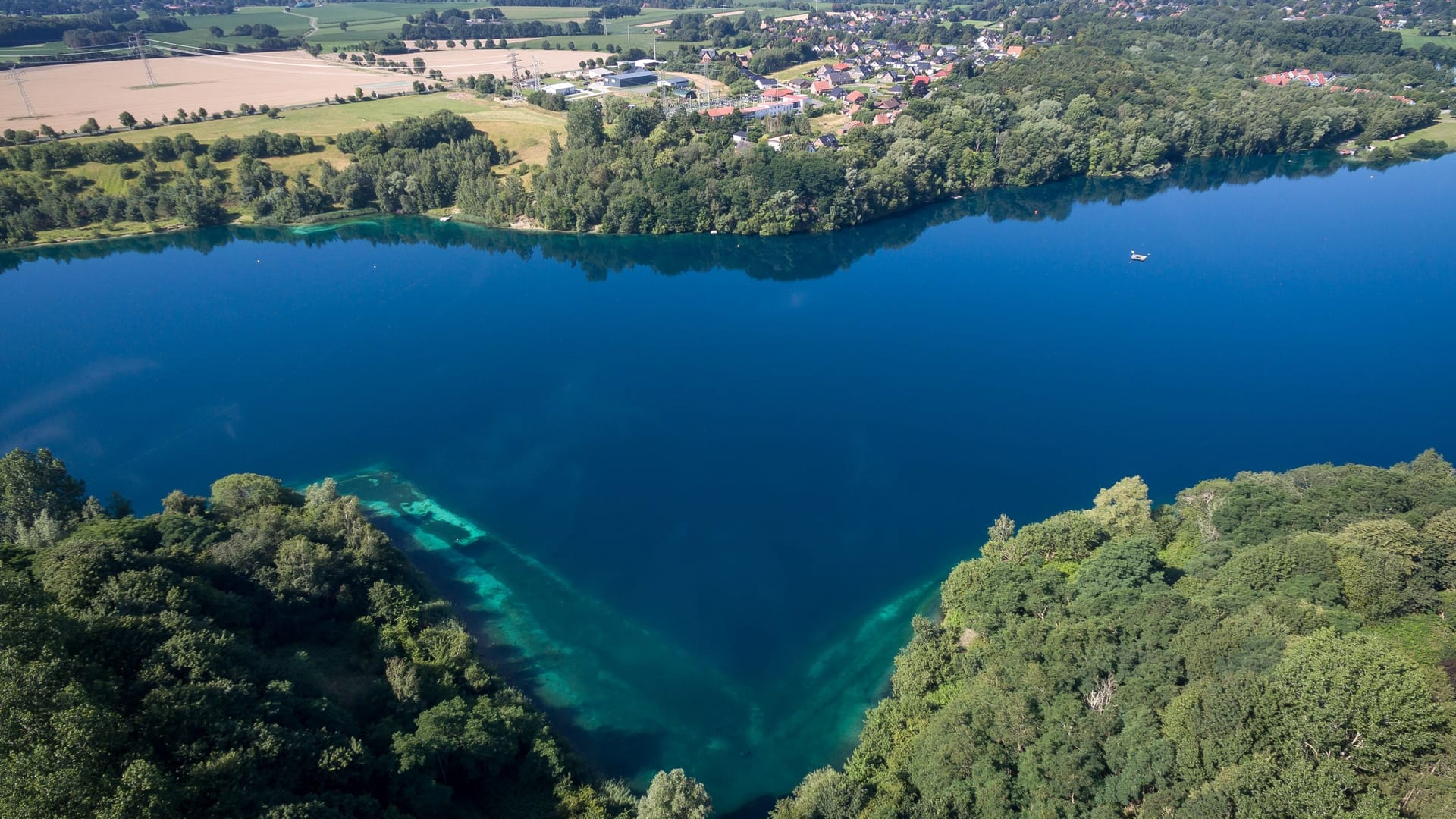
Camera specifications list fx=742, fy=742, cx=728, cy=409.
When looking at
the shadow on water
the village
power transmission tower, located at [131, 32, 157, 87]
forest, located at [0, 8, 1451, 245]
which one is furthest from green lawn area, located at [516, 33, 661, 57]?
the shadow on water

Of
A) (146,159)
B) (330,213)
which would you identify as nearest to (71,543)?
(330,213)

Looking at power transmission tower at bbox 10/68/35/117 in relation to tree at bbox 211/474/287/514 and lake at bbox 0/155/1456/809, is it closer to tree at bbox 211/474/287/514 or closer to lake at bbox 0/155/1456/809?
lake at bbox 0/155/1456/809

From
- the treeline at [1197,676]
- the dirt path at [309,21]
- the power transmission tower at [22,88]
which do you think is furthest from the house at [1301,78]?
the dirt path at [309,21]

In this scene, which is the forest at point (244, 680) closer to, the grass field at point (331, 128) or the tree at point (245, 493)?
the tree at point (245, 493)

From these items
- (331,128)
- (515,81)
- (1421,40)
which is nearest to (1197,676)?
(331,128)

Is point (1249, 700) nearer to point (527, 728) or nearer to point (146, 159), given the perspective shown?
point (527, 728)

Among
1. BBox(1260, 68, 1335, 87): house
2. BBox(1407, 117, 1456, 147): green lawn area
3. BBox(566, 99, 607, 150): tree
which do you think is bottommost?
BBox(1407, 117, 1456, 147): green lawn area
